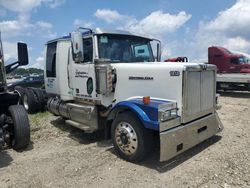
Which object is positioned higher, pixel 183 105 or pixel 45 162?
pixel 183 105

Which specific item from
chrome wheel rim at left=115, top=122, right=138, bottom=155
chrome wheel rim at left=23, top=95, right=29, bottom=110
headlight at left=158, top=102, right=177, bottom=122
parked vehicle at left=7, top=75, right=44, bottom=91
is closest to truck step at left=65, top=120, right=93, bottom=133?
chrome wheel rim at left=115, top=122, right=138, bottom=155

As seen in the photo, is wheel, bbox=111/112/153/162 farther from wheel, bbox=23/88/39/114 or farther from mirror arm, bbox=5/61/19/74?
wheel, bbox=23/88/39/114

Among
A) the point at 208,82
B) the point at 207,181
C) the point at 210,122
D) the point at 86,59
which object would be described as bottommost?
the point at 207,181

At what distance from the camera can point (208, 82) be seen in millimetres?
5598

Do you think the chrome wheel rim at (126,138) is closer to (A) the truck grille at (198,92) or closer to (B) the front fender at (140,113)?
(B) the front fender at (140,113)

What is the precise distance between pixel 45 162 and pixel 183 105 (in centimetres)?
275

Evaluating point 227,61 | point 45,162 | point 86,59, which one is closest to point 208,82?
point 86,59

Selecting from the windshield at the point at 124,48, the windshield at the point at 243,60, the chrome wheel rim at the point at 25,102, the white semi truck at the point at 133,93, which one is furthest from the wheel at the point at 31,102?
the windshield at the point at 243,60

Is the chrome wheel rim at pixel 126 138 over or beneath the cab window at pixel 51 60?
beneath

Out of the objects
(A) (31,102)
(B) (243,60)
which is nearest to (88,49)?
(A) (31,102)

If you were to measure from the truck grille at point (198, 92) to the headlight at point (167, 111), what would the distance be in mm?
190

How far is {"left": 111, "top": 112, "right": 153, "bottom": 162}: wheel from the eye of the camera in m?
4.94

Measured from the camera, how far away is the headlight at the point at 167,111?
4621mm

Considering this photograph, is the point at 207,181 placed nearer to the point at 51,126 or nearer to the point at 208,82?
the point at 208,82
